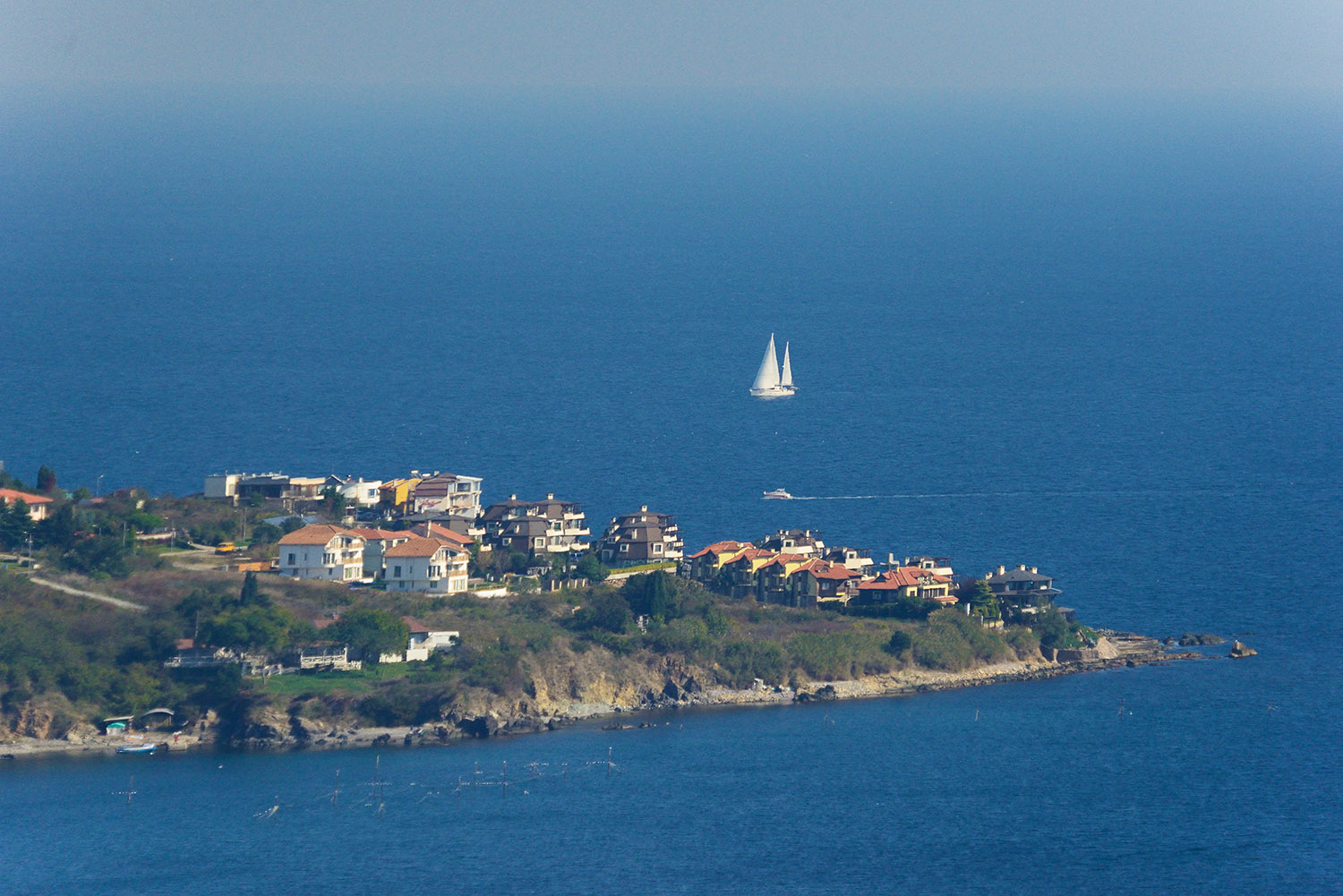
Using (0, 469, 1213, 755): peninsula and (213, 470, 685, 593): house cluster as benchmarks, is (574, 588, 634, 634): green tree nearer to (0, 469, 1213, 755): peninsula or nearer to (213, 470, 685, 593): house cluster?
(0, 469, 1213, 755): peninsula

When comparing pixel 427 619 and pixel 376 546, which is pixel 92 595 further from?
pixel 427 619

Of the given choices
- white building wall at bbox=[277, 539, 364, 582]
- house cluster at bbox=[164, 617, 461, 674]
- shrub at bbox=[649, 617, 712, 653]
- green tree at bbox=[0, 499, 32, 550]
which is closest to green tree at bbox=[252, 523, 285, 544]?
white building wall at bbox=[277, 539, 364, 582]

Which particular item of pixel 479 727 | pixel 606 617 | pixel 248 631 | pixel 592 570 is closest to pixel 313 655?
pixel 248 631

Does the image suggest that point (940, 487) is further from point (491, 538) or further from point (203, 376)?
point (203, 376)

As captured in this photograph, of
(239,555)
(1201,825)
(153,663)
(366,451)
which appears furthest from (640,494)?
(1201,825)

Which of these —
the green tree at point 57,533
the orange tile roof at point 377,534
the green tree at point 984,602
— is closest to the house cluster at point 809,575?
the green tree at point 984,602

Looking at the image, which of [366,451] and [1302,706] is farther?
[366,451]
